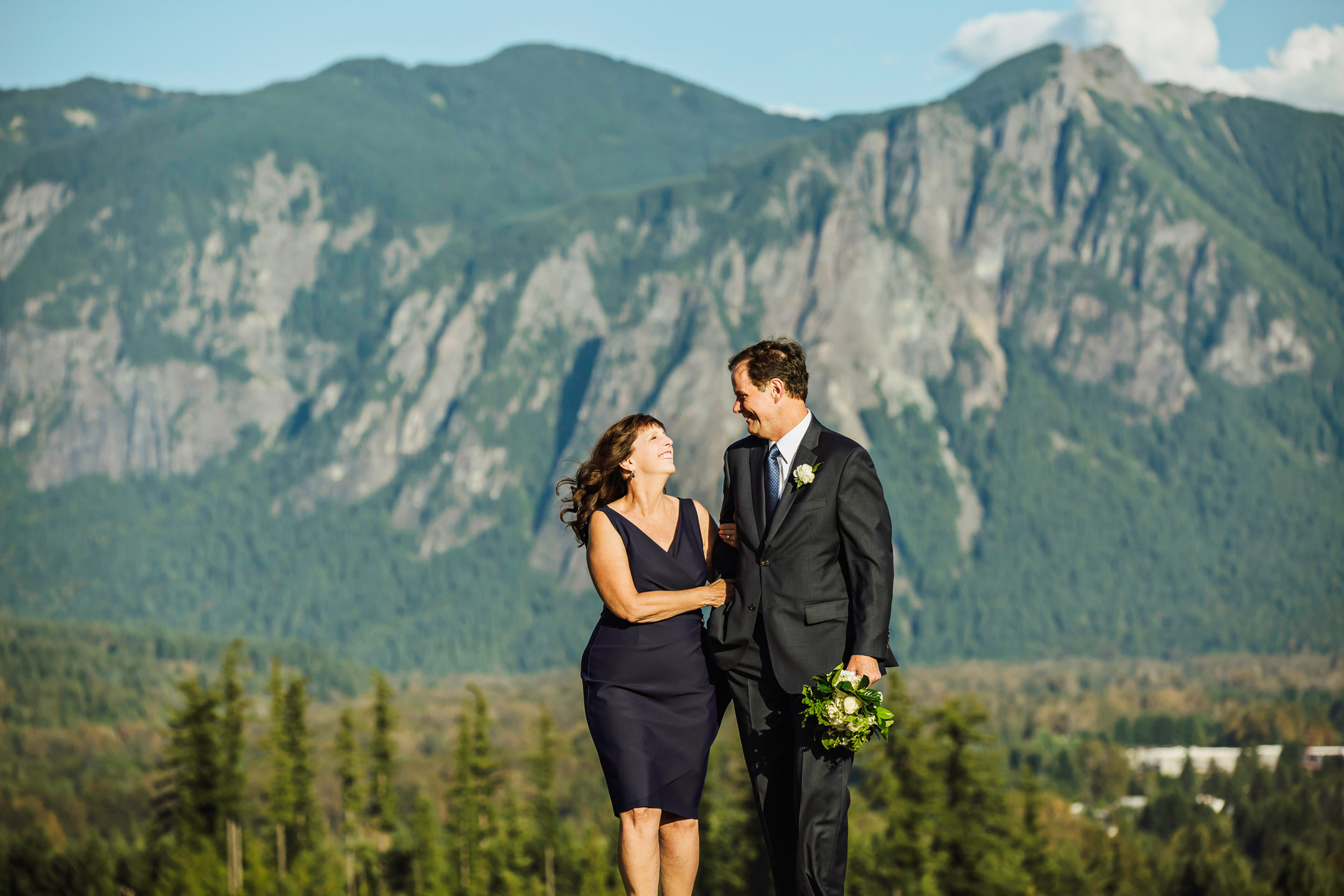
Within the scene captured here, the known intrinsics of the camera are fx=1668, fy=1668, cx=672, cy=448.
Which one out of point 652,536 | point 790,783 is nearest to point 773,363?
point 652,536

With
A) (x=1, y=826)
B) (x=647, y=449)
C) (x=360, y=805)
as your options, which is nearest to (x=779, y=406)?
(x=647, y=449)

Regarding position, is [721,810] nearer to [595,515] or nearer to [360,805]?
[360,805]

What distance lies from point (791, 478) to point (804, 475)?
249 mm

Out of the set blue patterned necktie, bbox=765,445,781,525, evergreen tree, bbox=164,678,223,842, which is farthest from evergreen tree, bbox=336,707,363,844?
blue patterned necktie, bbox=765,445,781,525

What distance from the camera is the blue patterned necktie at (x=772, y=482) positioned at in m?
15.6

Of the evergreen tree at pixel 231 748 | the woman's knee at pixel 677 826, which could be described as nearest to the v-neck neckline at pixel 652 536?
the woman's knee at pixel 677 826

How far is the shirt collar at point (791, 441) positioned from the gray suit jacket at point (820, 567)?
2.1 inches

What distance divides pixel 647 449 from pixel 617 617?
1645mm

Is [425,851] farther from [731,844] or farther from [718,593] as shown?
[718,593]

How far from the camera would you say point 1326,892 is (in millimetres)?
108438

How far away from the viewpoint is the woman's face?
52.2 feet

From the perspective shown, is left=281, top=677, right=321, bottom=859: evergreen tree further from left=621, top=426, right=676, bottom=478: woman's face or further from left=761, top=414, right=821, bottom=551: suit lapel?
left=761, top=414, right=821, bottom=551: suit lapel

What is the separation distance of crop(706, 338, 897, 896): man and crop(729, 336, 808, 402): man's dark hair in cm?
1

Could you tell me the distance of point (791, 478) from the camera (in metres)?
15.5
